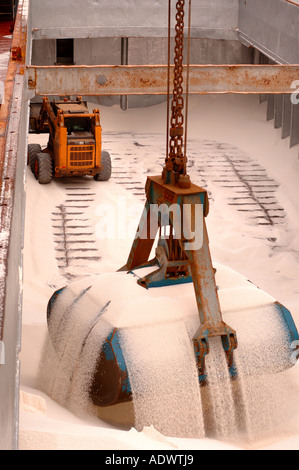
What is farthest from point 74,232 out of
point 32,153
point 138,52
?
point 138,52

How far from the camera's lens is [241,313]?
7.37 metres

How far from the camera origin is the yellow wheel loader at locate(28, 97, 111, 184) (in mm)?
15211

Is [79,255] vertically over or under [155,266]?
under

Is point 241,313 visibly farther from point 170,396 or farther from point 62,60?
point 62,60

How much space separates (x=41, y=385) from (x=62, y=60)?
15596mm

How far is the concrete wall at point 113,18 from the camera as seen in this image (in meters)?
19.0

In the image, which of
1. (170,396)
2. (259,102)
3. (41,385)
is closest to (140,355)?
(170,396)

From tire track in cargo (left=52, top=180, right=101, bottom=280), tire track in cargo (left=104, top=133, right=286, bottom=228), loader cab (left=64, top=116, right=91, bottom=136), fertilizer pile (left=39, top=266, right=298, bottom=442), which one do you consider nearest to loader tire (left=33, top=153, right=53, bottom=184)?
tire track in cargo (left=52, top=180, right=101, bottom=280)

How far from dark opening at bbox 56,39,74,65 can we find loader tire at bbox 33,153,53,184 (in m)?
7.26

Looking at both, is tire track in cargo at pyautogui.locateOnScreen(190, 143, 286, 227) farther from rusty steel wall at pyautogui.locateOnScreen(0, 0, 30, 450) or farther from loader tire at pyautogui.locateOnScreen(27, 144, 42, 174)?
rusty steel wall at pyautogui.locateOnScreen(0, 0, 30, 450)

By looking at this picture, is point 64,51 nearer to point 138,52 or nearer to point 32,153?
point 138,52

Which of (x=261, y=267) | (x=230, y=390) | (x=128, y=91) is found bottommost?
(x=261, y=267)

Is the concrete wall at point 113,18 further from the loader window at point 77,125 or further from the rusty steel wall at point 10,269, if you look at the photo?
the rusty steel wall at point 10,269

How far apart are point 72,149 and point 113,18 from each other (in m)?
5.59
